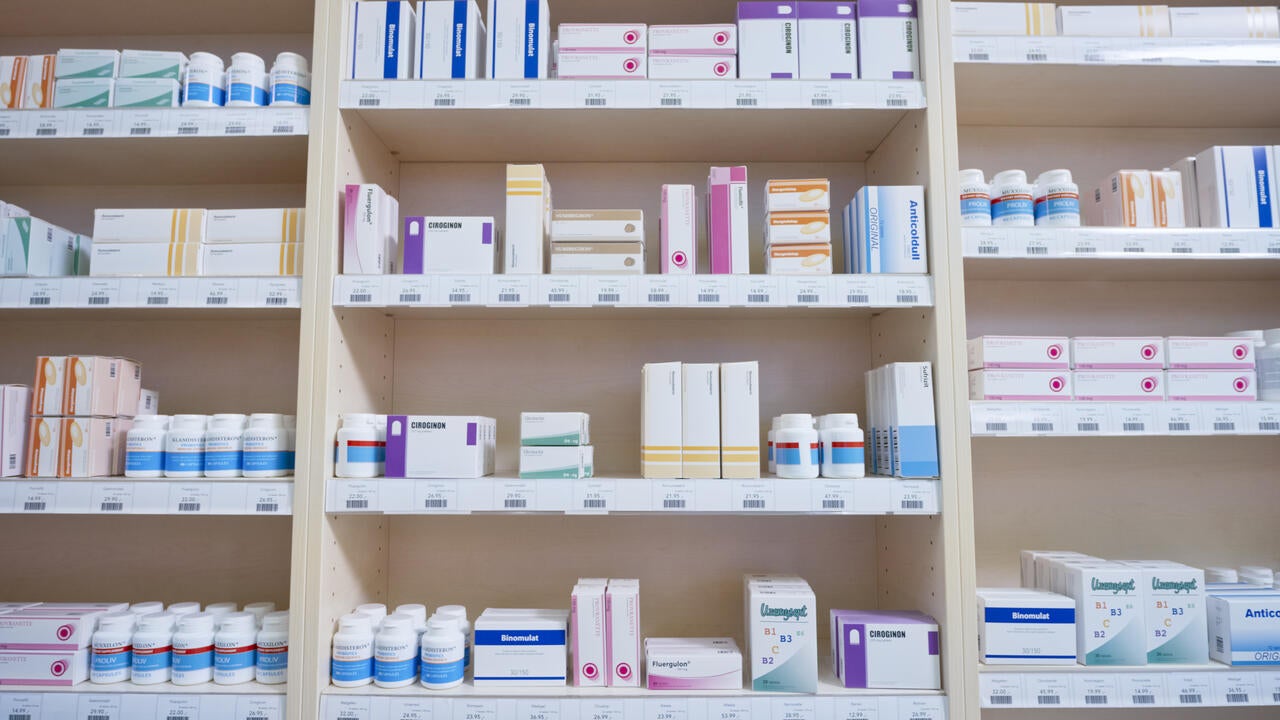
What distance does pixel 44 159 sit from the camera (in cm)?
215

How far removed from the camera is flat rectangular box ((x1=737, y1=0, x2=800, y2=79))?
76.7 inches

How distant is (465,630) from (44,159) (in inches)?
71.6

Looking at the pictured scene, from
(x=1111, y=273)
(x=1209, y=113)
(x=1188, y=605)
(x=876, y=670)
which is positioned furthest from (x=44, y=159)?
(x=1209, y=113)

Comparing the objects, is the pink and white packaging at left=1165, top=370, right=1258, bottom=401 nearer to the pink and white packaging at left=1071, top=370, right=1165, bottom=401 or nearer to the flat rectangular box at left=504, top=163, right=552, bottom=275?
the pink and white packaging at left=1071, top=370, right=1165, bottom=401

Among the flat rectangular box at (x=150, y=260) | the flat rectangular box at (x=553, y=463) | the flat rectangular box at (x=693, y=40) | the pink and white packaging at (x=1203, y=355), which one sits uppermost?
the flat rectangular box at (x=693, y=40)

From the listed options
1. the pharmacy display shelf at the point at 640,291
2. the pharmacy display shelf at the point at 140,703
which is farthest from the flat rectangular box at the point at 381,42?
the pharmacy display shelf at the point at 140,703

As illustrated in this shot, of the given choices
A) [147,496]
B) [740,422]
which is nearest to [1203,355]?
[740,422]

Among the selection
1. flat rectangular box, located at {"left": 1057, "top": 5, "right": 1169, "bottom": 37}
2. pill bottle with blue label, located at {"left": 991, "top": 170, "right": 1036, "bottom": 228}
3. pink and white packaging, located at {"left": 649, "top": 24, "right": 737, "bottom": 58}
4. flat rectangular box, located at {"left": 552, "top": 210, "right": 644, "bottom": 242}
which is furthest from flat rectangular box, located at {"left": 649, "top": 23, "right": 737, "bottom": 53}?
flat rectangular box, located at {"left": 1057, "top": 5, "right": 1169, "bottom": 37}

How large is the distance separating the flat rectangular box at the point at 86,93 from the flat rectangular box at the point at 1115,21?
2521mm

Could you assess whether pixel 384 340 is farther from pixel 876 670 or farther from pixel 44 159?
pixel 876 670

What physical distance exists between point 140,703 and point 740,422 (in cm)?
155

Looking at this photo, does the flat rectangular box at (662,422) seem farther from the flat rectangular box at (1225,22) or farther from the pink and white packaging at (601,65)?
the flat rectangular box at (1225,22)

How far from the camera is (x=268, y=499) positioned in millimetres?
1787

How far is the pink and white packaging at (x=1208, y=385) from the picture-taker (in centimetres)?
190
